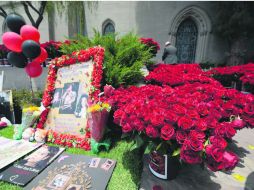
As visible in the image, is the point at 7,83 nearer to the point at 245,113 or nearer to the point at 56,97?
the point at 56,97

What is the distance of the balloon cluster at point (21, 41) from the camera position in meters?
2.43

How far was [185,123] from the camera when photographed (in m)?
1.08

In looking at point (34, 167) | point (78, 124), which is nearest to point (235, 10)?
point (78, 124)

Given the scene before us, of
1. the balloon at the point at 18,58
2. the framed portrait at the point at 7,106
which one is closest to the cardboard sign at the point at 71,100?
the balloon at the point at 18,58

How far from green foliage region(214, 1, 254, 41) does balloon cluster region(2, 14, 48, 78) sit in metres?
10.5

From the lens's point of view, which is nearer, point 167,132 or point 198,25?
point 167,132

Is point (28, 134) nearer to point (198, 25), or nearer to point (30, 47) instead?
point (30, 47)

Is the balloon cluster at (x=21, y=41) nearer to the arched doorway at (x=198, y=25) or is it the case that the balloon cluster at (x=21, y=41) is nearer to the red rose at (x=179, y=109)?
the red rose at (x=179, y=109)

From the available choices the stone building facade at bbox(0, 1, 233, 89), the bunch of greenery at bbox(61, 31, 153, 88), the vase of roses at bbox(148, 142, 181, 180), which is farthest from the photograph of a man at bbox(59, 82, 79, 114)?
the stone building facade at bbox(0, 1, 233, 89)

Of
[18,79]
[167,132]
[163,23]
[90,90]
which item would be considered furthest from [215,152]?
[163,23]

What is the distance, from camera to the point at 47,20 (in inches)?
464

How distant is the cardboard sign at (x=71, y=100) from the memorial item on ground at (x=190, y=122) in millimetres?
700

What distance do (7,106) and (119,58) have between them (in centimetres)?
226

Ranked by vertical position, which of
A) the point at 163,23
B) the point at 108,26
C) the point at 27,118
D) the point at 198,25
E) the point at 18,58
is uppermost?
the point at 108,26
